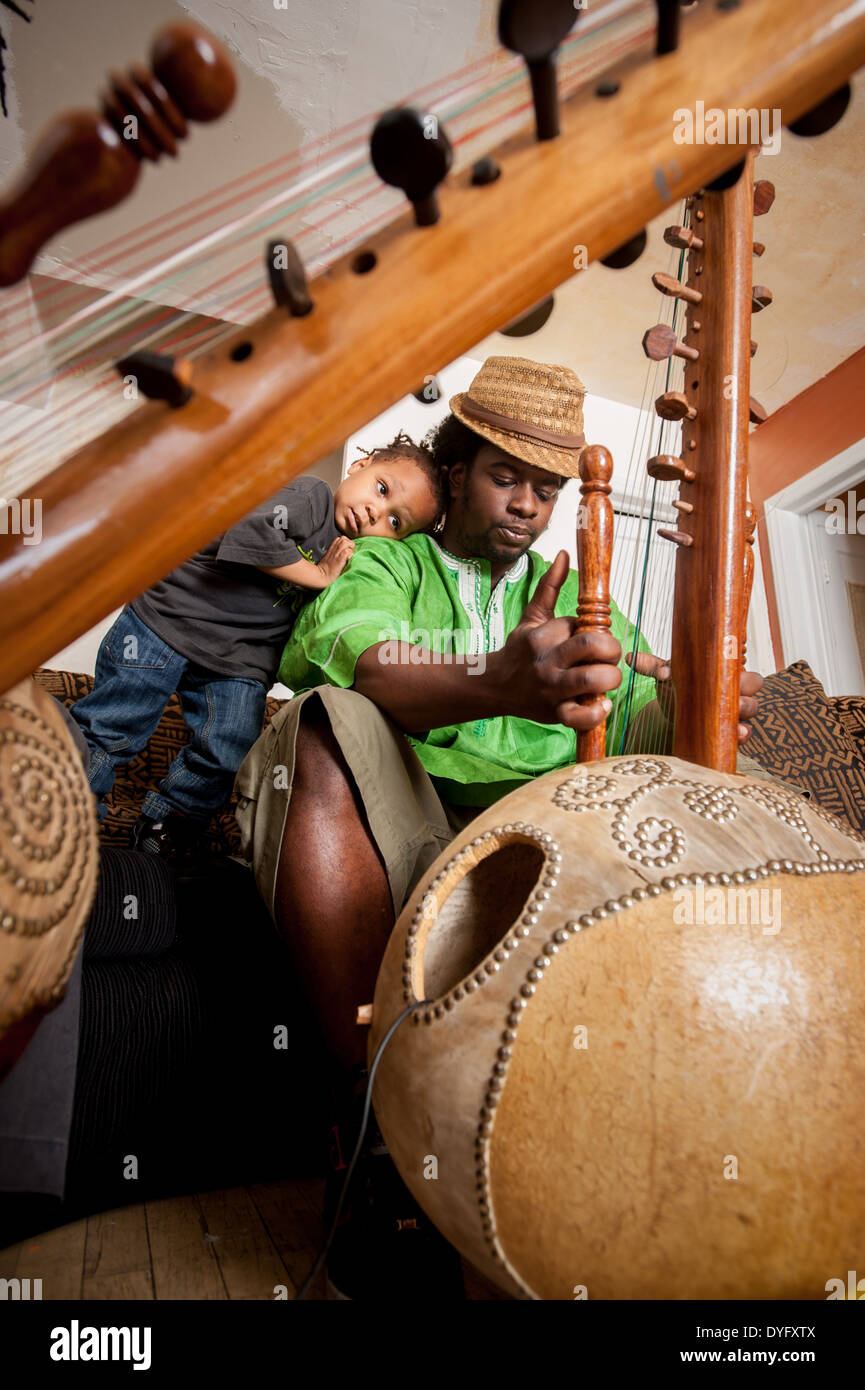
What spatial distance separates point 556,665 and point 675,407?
36 centimetres

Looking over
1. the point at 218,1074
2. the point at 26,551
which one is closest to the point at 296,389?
the point at 26,551

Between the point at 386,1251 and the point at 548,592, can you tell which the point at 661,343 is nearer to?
the point at 548,592

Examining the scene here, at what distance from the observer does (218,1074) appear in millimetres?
1374

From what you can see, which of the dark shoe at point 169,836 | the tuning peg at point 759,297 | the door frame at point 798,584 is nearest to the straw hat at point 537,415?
the tuning peg at point 759,297

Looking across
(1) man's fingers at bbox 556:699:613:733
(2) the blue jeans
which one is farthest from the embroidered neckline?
(1) man's fingers at bbox 556:699:613:733

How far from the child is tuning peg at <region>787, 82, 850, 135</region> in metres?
1.40

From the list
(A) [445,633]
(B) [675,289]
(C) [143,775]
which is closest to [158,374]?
(B) [675,289]

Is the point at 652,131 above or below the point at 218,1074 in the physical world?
above

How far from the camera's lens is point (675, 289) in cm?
100

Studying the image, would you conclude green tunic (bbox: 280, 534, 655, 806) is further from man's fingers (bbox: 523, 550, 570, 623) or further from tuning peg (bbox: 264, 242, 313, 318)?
tuning peg (bbox: 264, 242, 313, 318)

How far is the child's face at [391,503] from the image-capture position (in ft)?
6.44

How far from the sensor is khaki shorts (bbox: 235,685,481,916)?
1.13 m
